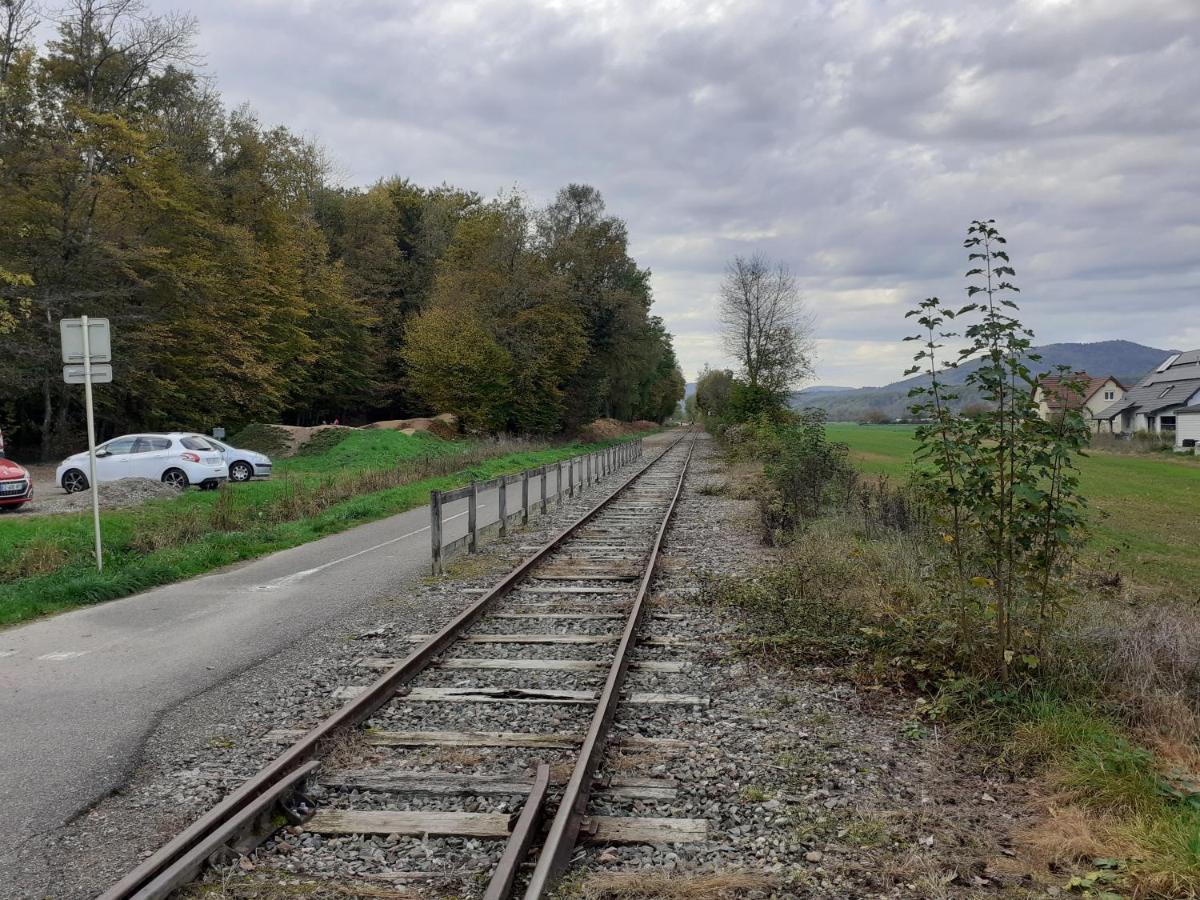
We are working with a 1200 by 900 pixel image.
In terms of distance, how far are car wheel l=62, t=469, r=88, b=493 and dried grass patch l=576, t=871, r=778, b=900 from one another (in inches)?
809

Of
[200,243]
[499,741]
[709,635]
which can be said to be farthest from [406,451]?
[499,741]

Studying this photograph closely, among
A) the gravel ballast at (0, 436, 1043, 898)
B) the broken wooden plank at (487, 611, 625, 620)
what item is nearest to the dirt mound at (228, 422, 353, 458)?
the broken wooden plank at (487, 611, 625, 620)

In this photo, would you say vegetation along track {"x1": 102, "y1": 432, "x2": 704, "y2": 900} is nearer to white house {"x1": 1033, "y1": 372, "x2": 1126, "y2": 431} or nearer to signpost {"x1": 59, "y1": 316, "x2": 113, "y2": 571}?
white house {"x1": 1033, "y1": 372, "x2": 1126, "y2": 431}

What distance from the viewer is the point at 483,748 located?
518cm

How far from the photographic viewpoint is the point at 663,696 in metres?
6.10

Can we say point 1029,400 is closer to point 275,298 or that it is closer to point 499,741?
point 499,741

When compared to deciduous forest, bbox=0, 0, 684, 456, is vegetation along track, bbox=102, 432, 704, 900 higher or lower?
lower

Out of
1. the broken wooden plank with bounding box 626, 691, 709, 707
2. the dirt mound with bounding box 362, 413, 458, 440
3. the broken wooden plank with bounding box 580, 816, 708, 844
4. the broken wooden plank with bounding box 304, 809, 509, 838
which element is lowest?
the broken wooden plank with bounding box 626, 691, 709, 707

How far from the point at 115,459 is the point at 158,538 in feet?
29.0

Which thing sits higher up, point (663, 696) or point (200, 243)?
point (200, 243)

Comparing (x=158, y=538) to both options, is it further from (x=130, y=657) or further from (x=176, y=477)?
(x=176, y=477)

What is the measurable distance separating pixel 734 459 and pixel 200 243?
23.6 m

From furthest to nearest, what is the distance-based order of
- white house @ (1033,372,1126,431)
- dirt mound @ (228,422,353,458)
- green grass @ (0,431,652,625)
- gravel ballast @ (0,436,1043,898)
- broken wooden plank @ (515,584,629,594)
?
dirt mound @ (228,422,353,458)
green grass @ (0,431,652,625)
broken wooden plank @ (515,584,629,594)
white house @ (1033,372,1126,431)
gravel ballast @ (0,436,1043,898)

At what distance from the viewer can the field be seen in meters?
12.1
